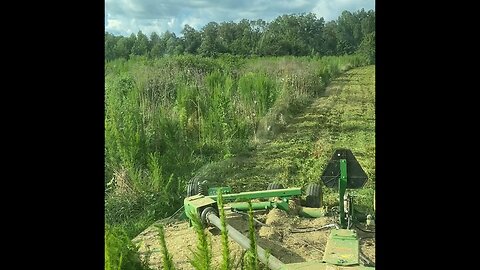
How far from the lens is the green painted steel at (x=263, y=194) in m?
1.41

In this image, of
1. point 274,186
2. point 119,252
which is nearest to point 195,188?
point 274,186

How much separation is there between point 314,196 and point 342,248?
17.1 inches

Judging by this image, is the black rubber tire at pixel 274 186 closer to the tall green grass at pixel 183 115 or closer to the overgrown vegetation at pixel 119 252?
the tall green grass at pixel 183 115

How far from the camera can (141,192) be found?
1.91 meters

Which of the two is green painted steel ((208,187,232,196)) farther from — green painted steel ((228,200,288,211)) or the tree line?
the tree line

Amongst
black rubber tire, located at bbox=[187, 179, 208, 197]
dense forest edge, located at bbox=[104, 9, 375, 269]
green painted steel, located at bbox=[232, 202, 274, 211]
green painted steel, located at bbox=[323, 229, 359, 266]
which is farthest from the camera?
black rubber tire, located at bbox=[187, 179, 208, 197]

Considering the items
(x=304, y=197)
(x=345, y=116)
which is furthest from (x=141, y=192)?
(x=345, y=116)

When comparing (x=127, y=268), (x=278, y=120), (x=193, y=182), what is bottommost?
(x=127, y=268)

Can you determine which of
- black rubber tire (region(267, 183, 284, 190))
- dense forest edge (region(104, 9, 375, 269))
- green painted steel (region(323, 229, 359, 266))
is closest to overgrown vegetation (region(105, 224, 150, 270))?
dense forest edge (region(104, 9, 375, 269))

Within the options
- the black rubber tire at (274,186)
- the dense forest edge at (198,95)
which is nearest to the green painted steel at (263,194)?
the black rubber tire at (274,186)

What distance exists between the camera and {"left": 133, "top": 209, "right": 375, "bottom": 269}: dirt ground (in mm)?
1113

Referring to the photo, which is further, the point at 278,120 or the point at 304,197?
the point at 278,120
